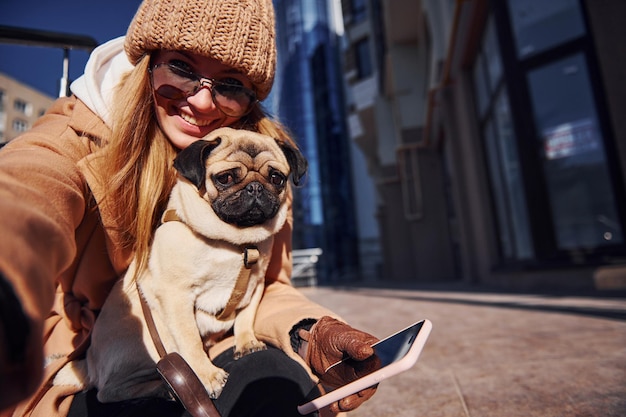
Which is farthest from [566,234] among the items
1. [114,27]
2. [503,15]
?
[114,27]

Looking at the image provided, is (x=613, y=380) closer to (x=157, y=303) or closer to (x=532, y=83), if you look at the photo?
(x=157, y=303)

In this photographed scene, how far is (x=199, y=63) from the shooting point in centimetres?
145

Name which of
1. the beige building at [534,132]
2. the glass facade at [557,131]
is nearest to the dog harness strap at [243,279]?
the beige building at [534,132]

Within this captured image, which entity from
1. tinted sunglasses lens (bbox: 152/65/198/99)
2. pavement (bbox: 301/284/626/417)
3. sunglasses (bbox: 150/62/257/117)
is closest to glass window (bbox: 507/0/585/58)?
pavement (bbox: 301/284/626/417)

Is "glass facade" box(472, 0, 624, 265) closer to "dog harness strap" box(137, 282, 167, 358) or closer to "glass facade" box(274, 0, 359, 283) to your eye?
"dog harness strap" box(137, 282, 167, 358)

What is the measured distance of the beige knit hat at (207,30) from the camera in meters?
1.35

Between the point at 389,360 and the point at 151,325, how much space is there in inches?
33.5

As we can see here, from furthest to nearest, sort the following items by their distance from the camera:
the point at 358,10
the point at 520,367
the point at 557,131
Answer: the point at 358,10 < the point at 557,131 < the point at 520,367

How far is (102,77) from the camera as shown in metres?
1.57

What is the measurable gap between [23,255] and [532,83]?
6.88 metres

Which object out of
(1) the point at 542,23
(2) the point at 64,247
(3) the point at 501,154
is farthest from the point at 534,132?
(2) the point at 64,247

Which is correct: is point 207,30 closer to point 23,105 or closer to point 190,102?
point 190,102

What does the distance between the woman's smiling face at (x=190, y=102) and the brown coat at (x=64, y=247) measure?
22 cm

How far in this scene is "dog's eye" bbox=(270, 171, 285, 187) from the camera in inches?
64.0
